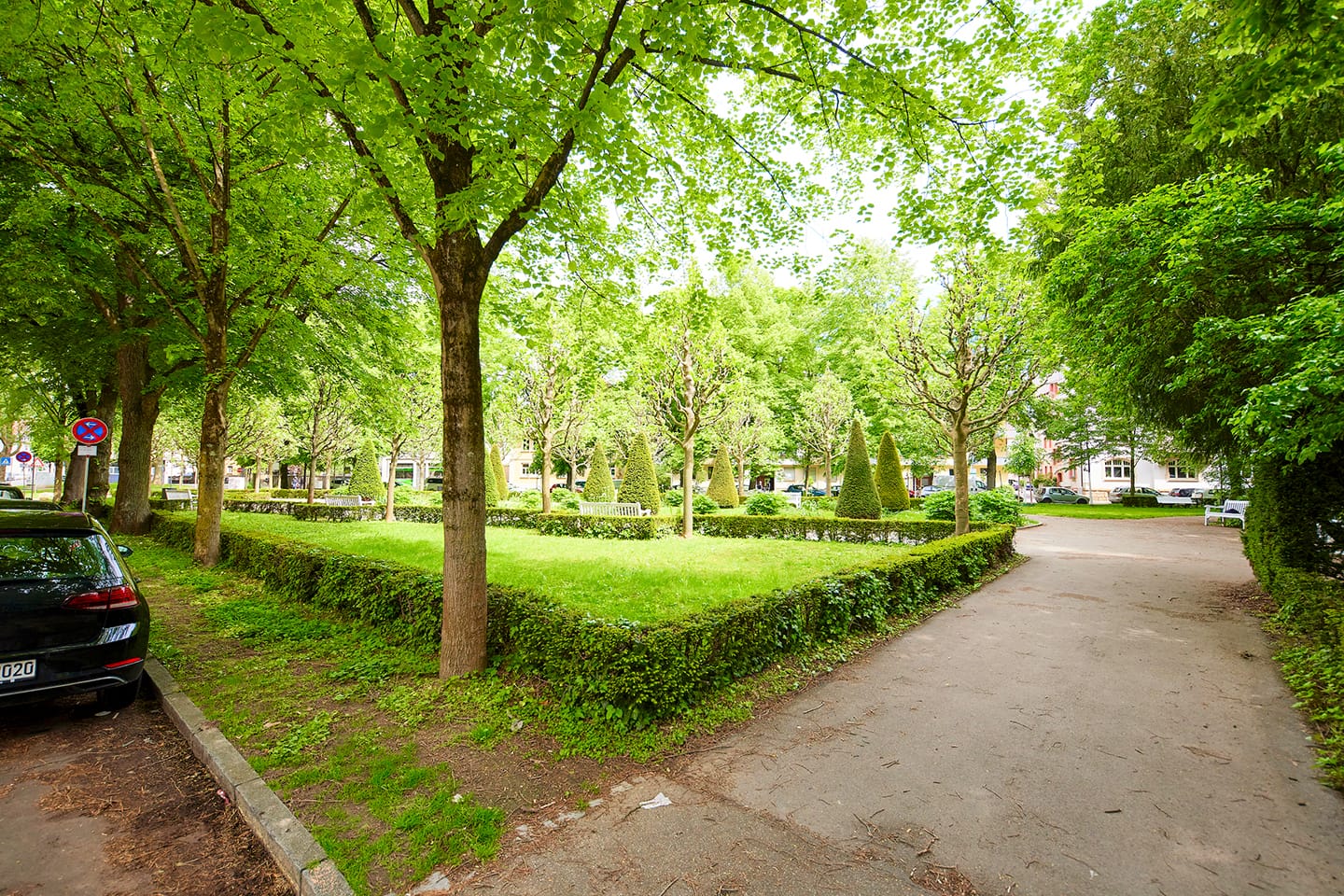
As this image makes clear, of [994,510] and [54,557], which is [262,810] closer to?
[54,557]

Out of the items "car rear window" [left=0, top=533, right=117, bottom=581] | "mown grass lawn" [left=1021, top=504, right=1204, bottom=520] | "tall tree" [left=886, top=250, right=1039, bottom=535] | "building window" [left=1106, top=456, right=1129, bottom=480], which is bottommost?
"mown grass lawn" [left=1021, top=504, right=1204, bottom=520]

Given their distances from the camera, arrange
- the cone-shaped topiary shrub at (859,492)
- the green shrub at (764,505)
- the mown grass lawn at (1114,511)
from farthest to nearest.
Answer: the mown grass lawn at (1114,511)
the green shrub at (764,505)
the cone-shaped topiary shrub at (859,492)

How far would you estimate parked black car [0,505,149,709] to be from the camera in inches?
159

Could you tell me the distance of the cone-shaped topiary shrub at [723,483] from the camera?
26172 millimetres

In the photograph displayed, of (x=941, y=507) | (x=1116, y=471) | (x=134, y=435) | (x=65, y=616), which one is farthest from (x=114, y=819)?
(x=1116, y=471)

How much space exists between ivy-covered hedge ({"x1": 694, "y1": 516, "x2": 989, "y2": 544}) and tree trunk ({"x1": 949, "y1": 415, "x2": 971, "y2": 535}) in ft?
3.80

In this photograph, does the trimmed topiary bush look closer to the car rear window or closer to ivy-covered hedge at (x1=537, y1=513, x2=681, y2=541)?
ivy-covered hedge at (x1=537, y1=513, x2=681, y2=541)

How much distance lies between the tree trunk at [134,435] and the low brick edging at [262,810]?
43.2ft

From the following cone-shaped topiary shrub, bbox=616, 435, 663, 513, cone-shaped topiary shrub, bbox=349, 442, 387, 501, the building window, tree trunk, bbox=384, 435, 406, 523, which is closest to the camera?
tree trunk, bbox=384, 435, 406, 523

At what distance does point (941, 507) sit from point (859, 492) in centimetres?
305

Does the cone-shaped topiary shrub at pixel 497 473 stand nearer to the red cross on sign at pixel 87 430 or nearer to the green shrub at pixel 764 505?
the green shrub at pixel 764 505

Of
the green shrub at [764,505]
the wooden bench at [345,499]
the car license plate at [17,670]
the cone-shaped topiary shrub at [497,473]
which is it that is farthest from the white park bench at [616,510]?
the car license plate at [17,670]

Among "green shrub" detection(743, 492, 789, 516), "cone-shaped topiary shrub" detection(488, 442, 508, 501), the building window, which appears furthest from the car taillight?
the building window

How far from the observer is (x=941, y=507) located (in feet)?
64.2
